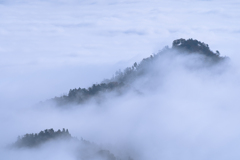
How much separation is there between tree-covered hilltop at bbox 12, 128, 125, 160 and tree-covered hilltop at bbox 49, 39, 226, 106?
1217cm

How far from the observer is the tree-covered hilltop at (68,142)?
1391 inches

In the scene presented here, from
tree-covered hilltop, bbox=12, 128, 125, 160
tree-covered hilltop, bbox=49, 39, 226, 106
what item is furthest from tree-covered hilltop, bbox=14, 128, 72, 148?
tree-covered hilltop, bbox=49, 39, 226, 106

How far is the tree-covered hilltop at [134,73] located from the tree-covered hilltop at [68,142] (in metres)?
12.2

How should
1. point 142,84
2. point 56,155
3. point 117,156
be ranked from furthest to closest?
point 142,84
point 117,156
point 56,155

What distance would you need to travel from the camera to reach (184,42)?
60.8m

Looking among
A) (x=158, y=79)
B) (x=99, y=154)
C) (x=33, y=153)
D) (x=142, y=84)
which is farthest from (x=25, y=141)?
(x=158, y=79)

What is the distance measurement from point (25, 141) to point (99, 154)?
877 centimetres

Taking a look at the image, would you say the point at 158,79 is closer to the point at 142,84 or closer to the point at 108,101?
the point at 142,84

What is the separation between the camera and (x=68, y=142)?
37.1 m

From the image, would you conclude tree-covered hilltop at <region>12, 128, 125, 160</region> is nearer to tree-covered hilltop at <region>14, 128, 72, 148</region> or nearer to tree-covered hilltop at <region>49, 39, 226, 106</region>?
tree-covered hilltop at <region>14, 128, 72, 148</region>

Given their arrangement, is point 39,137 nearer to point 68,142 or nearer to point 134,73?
point 68,142

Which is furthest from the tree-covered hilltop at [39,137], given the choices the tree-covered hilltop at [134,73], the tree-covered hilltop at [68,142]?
the tree-covered hilltop at [134,73]

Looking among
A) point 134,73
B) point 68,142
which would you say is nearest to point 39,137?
point 68,142

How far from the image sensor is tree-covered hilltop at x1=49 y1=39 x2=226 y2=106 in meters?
52.1
